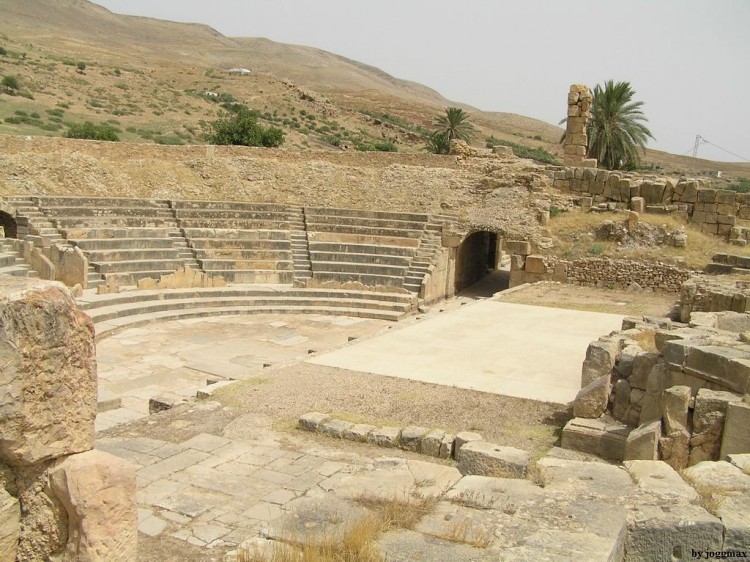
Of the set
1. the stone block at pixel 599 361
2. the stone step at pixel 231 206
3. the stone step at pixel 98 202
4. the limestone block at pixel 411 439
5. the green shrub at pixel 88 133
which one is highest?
the green shrub at pixel 88 133

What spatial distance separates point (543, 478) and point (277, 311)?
41.9ft

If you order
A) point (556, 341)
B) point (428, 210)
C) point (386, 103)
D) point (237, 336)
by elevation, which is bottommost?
point (237, 336)

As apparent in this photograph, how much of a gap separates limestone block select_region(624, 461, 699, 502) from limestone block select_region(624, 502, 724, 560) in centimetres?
29

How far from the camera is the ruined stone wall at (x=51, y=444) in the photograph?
10.8 ft

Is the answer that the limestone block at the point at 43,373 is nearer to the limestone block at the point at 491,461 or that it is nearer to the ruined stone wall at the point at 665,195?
the limestone block at the point at 491,461

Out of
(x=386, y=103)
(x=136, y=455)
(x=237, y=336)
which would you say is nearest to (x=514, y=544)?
(x=136, y=455)

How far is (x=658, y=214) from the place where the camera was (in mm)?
21703

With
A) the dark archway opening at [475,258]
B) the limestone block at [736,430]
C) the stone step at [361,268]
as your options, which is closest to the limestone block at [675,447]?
the limestone block at [736,430]

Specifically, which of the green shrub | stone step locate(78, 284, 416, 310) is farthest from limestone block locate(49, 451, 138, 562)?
the green shrub

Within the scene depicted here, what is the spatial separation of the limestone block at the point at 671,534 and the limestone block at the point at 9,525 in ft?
11.3

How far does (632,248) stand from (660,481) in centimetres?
1741

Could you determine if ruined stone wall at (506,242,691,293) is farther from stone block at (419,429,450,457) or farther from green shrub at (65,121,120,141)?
green shrub at (65,121,120,141)

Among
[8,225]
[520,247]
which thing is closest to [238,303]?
[8,225]

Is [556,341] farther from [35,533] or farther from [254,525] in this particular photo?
[35,533]
